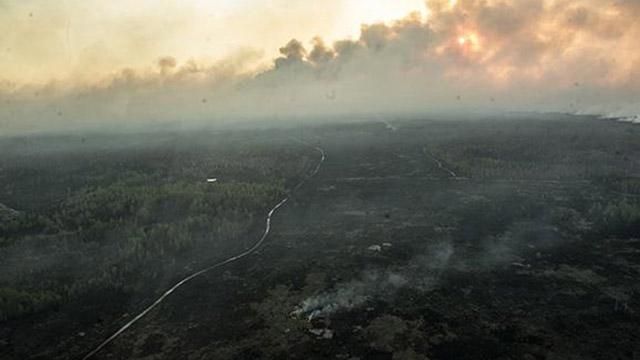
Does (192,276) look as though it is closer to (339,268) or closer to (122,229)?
(339,268)

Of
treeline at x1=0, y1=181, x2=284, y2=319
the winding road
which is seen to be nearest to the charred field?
treeline at x1=0, y1=181, x2=284, y2=319

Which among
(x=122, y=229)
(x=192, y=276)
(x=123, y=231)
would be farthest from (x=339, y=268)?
(x=122, y=229)

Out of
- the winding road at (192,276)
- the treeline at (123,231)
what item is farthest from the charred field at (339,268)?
the winding road at (192,276)

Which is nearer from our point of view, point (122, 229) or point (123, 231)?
point (123, 231)

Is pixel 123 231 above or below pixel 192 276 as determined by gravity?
above

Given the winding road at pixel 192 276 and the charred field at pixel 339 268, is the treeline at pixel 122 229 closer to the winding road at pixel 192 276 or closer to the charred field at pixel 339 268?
the charred field at pixel 339 268

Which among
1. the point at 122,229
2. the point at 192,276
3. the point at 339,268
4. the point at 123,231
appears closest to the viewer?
the point at 192,276

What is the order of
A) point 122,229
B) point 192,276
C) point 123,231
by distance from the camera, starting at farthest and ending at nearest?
point 122,229 → point 123,231 → point 192,276

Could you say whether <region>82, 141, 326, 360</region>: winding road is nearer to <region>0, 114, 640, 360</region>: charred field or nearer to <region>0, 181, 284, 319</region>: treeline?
<region>0, 114, 640, 360</region>: charred field
